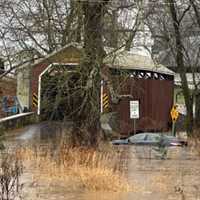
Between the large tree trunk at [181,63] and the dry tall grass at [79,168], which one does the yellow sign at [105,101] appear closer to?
the large tree trunk at [181,63]

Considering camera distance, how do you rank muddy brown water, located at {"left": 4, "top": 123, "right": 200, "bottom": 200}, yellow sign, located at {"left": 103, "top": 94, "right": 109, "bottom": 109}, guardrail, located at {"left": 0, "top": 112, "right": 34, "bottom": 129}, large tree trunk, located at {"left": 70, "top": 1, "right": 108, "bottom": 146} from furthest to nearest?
guardrail, located at {"left": 0, "top": 112, "right": 34, "bottom": 129}
yellow sign, located at {"left": 103, "top": 94, "right": 109, "bottom": 109}
large tree trunk, located at {"left": 70, "top": 1, "right": 108, "bottom": 146}
muddy brown water, located at {"left": 4, "top": 123, "right": 200, "bottom": 200}

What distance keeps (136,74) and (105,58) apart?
19903mm

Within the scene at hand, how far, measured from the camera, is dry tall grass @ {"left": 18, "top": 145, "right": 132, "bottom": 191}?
15.5 meters

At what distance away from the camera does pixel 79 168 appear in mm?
17406

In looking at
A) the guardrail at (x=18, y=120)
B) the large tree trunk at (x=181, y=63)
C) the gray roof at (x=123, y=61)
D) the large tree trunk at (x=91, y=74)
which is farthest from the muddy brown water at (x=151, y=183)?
the large tree trunk at (x=181, y=63)

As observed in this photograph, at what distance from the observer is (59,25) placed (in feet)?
91.3

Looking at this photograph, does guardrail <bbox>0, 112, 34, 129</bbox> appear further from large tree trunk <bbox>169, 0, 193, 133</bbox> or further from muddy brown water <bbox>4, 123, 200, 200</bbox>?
muddy brown water <bbox>4, 123, 200, 200</bbox>

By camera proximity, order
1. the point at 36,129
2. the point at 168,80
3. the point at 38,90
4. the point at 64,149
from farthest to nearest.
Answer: the point at 168,80
the point at 38,90
the point at 36,129
the point at 64,149

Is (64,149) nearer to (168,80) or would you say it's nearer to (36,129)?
(36,129)

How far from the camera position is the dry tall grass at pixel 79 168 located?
51.0 ft

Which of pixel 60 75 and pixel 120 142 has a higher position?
pixel 60 75

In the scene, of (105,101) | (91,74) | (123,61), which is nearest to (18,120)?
(105,101)

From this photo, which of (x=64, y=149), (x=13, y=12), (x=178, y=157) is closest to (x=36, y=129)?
(x=13, y=12)

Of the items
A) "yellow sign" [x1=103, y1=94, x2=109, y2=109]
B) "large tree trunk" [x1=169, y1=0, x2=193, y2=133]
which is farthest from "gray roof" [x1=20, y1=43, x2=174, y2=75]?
"yellow sign" [x1=103, y1=94, x2=109, y2=109]
